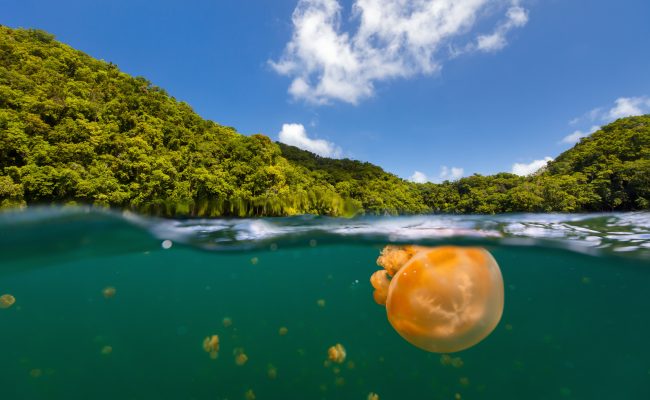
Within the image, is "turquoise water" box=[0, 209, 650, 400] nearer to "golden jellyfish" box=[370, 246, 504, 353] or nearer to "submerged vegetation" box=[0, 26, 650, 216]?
"submerged vegetation" box=[0, 26, 650, 216]

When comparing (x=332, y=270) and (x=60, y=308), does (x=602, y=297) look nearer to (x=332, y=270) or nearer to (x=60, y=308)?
(x=332, y=270)

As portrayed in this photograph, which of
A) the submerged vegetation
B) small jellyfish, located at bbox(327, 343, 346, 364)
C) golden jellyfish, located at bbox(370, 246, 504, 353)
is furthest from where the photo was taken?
the submerged vegetation

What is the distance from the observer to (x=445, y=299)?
416 cm

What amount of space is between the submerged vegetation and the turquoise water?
237cm

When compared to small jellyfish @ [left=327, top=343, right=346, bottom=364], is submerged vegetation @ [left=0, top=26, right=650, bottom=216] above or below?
above

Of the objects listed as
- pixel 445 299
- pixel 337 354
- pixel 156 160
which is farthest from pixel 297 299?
pixel 445 299

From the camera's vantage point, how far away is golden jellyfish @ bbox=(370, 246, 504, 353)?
4.18 meters

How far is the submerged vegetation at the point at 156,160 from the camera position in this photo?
18.5m

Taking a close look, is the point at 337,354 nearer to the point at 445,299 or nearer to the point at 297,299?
the point at 445,299

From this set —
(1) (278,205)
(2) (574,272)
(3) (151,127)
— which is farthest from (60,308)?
(2) (574,272)

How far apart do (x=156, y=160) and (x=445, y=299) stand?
24280 mm

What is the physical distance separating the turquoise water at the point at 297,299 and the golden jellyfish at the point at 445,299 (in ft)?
15.2

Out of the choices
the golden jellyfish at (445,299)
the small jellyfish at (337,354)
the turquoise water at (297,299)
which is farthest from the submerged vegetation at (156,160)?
the golden jellyfish at (445,299)

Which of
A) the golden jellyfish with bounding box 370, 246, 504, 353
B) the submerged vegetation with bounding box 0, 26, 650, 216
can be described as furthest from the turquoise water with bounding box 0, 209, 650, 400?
the golden jellyfish with bounding box 370, 246, 504, 353
